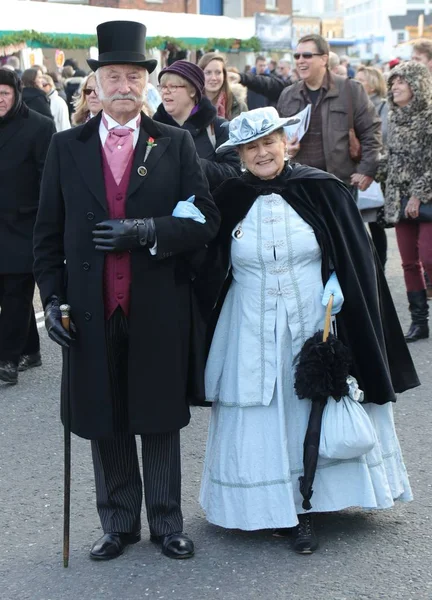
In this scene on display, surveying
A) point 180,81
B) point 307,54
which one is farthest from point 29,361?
point 307,54

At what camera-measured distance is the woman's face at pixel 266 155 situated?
4559 mm

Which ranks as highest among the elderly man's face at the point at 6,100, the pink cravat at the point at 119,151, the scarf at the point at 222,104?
the pink cravat at the point at 119,151

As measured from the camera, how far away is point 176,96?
21.7 ft

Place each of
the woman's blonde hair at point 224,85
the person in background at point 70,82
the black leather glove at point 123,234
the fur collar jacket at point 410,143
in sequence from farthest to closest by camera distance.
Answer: the person in background at point 70,82
the woman's blonde hair at point 224,85
the fur collar jacket at point 410,143
the black leather glove at point 123,234

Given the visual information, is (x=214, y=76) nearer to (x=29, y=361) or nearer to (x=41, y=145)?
(x=41, y=145)

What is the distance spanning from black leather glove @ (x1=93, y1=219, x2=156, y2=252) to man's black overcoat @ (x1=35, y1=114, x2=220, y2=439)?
5cm

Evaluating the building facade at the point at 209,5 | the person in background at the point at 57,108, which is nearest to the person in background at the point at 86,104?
the person in background at the point at 57,108

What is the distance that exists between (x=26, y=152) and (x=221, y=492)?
11.6 feet

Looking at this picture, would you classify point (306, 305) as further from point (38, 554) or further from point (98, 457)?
point (38, 554)

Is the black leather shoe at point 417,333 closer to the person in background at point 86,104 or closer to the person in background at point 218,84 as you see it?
the person in background at point 218,84

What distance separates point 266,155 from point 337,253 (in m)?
0.47

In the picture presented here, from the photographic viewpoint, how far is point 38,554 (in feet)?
15.2

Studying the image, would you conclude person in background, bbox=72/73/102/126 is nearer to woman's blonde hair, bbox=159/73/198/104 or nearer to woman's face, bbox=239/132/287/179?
woman's blonde hair, bbox=159/73/198/104

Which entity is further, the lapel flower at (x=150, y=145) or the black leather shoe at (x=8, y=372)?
the black leather shoe at (x=8, y=372)
